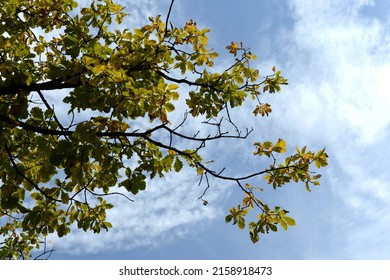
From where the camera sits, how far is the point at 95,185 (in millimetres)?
5312

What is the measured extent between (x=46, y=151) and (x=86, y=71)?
3.43 feet

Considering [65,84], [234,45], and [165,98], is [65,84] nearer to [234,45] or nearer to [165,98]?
[165,98]

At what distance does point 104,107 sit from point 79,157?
0.64 m

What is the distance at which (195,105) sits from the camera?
5.18 meters

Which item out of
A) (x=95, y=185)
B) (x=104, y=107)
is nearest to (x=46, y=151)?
(x=104, y=107)

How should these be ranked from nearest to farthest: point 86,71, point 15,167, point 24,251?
point 86,71
point 15,167
point 24,251

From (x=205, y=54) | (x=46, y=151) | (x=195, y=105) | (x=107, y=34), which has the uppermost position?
(x=107, y=34)

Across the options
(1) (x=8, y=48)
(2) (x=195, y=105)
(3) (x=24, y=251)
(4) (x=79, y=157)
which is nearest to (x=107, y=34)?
(1) (x=8, y=48)

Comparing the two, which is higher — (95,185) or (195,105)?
(195,105)

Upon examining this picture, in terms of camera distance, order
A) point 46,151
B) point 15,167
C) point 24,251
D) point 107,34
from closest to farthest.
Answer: point 46,151
point 15,167
point 107,34
point 24,251

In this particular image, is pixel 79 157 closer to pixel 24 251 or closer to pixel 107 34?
pixel 107 34

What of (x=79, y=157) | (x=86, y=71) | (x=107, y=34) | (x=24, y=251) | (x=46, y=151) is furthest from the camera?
(x=24, y=251)

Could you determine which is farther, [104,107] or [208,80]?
[208,80]

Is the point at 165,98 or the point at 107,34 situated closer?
the point at 165,98
